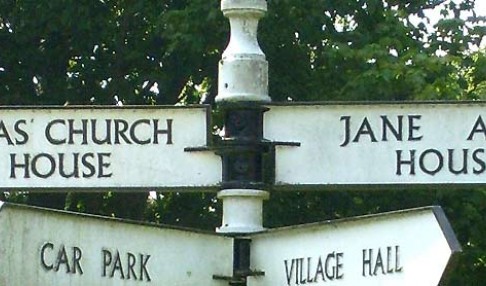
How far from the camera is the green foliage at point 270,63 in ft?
38.6

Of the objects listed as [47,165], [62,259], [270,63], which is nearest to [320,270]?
[62,259]

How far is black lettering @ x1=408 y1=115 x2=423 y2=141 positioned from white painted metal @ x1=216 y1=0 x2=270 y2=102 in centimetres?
39

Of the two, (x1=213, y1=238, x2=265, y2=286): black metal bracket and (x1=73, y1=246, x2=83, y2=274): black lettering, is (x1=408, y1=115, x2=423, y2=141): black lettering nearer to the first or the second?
(x1=213, y1=238, x2=265, y2=286): black metal bracket

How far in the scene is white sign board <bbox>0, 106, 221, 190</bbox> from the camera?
4.29m

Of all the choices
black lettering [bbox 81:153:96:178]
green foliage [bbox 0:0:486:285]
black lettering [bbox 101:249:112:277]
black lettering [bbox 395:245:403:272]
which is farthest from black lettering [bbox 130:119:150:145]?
green foliage [bbox 0:0:486:285]

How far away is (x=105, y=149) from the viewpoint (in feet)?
14.2

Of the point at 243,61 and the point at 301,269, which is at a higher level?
the point at 243,61

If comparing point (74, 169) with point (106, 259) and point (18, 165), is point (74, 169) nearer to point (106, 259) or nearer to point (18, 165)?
point (18, 165)

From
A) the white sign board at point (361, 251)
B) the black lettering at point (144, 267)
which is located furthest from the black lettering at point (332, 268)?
the black lettering at point (144, 267)

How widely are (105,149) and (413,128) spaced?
0.84 meters

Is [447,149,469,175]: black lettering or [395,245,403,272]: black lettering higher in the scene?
[447,149,469,175]: black lettering

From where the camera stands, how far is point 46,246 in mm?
3893

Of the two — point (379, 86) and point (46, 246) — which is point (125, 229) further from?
point (379, 86)

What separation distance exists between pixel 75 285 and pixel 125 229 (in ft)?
0.70
